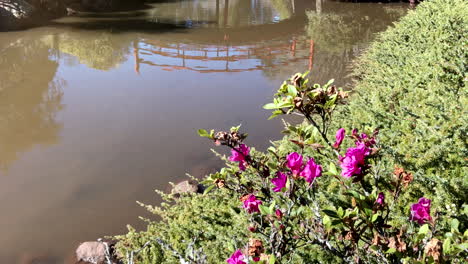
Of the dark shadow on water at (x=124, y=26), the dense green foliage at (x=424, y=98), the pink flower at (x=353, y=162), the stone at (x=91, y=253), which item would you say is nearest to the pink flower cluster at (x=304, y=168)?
the pink flower at (x=353, y=162)

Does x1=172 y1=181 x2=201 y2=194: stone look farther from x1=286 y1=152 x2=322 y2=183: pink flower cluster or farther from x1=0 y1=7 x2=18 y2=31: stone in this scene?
x1=0 y1=7 x2=18 y2=31: stone

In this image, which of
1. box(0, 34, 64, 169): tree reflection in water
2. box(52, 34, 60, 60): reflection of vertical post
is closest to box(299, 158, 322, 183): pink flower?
box(0, 34, 64, 169): tree reflection in water

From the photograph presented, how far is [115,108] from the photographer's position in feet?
25.3

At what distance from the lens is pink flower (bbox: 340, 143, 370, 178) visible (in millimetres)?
1482

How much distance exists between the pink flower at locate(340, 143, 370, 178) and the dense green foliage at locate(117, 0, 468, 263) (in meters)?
0.06

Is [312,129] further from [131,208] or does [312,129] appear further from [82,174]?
[82,174]

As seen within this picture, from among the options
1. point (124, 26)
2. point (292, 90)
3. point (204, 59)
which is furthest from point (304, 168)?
point (124, 26)

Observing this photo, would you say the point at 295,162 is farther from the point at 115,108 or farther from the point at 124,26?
the point at 124,26

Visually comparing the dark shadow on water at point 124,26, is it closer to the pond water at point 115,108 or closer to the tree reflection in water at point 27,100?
the pond water at point 115,108

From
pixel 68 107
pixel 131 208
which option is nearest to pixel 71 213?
pixel 131 208

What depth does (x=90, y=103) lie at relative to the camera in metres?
8.02

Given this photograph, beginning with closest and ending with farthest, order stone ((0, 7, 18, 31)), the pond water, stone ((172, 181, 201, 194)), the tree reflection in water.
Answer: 1. the pond water
2. stone ((172, 181, 201, 194))
3. the tree reflection in water
4. stone ((0, 7, 18, 31))

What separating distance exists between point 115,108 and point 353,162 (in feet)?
22.9

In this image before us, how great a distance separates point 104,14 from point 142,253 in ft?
56.8
